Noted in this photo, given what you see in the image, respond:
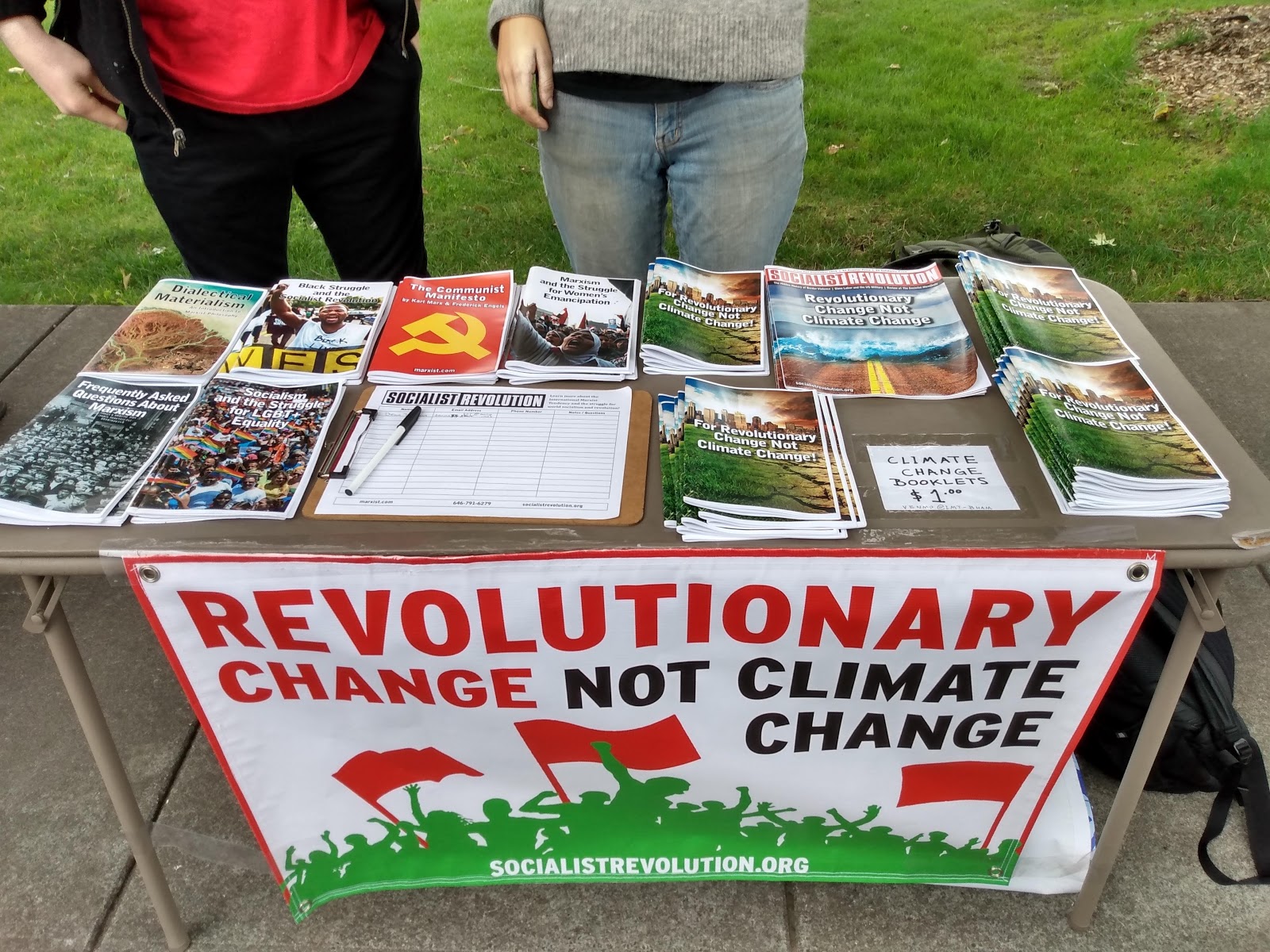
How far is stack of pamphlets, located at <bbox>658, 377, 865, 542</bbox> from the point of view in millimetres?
1194

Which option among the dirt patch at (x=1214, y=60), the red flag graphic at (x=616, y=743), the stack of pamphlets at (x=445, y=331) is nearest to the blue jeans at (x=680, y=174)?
the stack of pamphlets at (x=445, y=331)

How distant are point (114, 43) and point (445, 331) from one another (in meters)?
0.75

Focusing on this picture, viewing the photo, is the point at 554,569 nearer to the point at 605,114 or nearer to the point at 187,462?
the point at 187,462

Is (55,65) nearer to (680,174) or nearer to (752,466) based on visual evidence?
(680,174)

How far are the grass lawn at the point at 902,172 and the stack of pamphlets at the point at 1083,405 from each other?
7.06ft

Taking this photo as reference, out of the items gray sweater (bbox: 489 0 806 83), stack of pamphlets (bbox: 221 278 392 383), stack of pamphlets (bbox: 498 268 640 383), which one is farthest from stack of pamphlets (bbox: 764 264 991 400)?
stack of pamphlets (bbox: 221 278 392 383)

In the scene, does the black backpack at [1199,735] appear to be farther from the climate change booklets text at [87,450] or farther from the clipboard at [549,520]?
the climate change booklets text at [87,450]

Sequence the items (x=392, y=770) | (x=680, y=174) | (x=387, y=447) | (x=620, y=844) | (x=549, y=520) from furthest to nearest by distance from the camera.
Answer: (x=680, y=174)
(x=620, y=844)
(x=392, y=770)
(x=387, y=447)
(x=549, y=520)

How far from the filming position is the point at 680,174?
5.98 feet

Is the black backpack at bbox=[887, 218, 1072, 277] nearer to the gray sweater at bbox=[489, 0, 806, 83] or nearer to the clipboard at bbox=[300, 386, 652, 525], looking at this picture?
the gray sweater at bbox=[489, 0, 806, 83]

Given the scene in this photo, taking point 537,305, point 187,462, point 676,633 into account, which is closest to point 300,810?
point 187,462

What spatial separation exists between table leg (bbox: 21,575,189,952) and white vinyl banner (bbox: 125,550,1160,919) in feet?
0.50

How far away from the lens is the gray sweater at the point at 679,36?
5.24 ft

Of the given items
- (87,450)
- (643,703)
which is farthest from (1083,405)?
(87,450)
